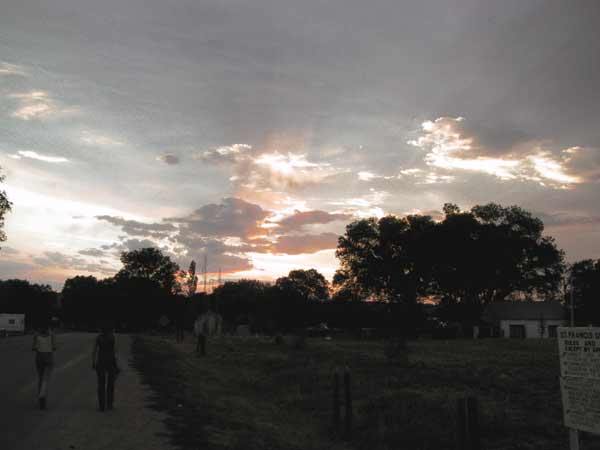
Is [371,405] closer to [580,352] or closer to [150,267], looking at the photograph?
[580,352]

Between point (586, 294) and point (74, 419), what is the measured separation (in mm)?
101305

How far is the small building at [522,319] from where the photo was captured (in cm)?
8244

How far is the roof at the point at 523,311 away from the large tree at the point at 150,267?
73.9 m

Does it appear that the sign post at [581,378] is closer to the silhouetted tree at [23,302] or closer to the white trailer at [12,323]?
the white trailer at [12,323]

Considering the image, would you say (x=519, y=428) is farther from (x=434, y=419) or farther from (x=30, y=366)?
(x=30, y=366)

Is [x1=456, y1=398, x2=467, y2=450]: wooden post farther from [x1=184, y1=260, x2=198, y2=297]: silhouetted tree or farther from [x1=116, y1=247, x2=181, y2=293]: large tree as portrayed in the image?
[x1=116, y1=247, x2=181, y2=293]: large tree

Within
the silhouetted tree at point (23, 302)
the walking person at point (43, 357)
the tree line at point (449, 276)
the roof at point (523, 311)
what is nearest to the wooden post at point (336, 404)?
the walking person at point (43, 357)

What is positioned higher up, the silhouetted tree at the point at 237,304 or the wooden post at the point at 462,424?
the silhouetted tree at the point at 237,304

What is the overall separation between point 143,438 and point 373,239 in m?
73.7

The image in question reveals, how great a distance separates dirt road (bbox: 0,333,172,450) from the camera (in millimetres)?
9523

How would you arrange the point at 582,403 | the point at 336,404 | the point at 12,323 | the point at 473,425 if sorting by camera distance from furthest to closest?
1. the point at 12,323
2. the point at 336,404
3. the point at 473,425
4. the point at 582,403

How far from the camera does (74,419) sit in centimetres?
1157

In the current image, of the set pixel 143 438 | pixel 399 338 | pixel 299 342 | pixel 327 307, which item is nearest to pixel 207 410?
pixel 143 438

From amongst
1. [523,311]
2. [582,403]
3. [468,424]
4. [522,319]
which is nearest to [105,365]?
[468,424]
